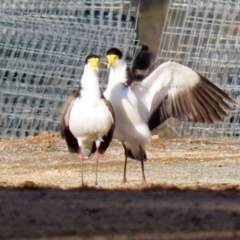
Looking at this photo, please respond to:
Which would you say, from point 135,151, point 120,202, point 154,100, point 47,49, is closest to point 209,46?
point 47,49

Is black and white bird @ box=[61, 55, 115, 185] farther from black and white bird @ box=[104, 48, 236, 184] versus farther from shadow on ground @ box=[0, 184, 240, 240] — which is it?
shadow on ground @ box=[0, 184, 240, 240]

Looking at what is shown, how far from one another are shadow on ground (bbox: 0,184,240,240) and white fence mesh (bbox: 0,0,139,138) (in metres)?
10.5

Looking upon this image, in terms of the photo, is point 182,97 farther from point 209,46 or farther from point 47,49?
point 47,49

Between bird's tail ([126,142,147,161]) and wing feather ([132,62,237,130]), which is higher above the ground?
wing feather ([132,62,237,130])

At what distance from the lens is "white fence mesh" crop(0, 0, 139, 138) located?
69.2 feet

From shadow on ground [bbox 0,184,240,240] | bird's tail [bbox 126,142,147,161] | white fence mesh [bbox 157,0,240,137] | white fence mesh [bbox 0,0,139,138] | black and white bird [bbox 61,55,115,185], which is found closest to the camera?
shadow on ground [bbox 0,184,240,240]

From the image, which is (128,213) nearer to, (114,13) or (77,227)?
(77,227)

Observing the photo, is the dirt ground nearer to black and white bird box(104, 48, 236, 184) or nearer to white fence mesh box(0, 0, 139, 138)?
black and white bird box(104, 48, 236, 184)

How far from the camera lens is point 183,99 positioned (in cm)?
1481

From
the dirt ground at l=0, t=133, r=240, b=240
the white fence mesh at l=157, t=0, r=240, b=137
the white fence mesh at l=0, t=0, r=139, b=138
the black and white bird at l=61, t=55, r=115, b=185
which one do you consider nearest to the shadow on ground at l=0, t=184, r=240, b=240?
the dirt ground at l=0, t=133, r=240, b=240

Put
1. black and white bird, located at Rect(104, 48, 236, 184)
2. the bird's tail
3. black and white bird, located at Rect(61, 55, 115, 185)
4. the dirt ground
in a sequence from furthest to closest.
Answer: the bird's tail, black and white bird, located at Rect(104, 48, 236, 184), black and white bird, located at Rect(61, 55, 115, 185), the dirt ground

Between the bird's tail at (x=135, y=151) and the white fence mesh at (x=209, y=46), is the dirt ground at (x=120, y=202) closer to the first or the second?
the bird's tail at (x=135, y=151)

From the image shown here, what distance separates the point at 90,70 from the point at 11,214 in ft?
18.2

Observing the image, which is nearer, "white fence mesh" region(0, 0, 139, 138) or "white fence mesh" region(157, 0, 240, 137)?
"white fence mesh" region(0, 0, 139, 138)
